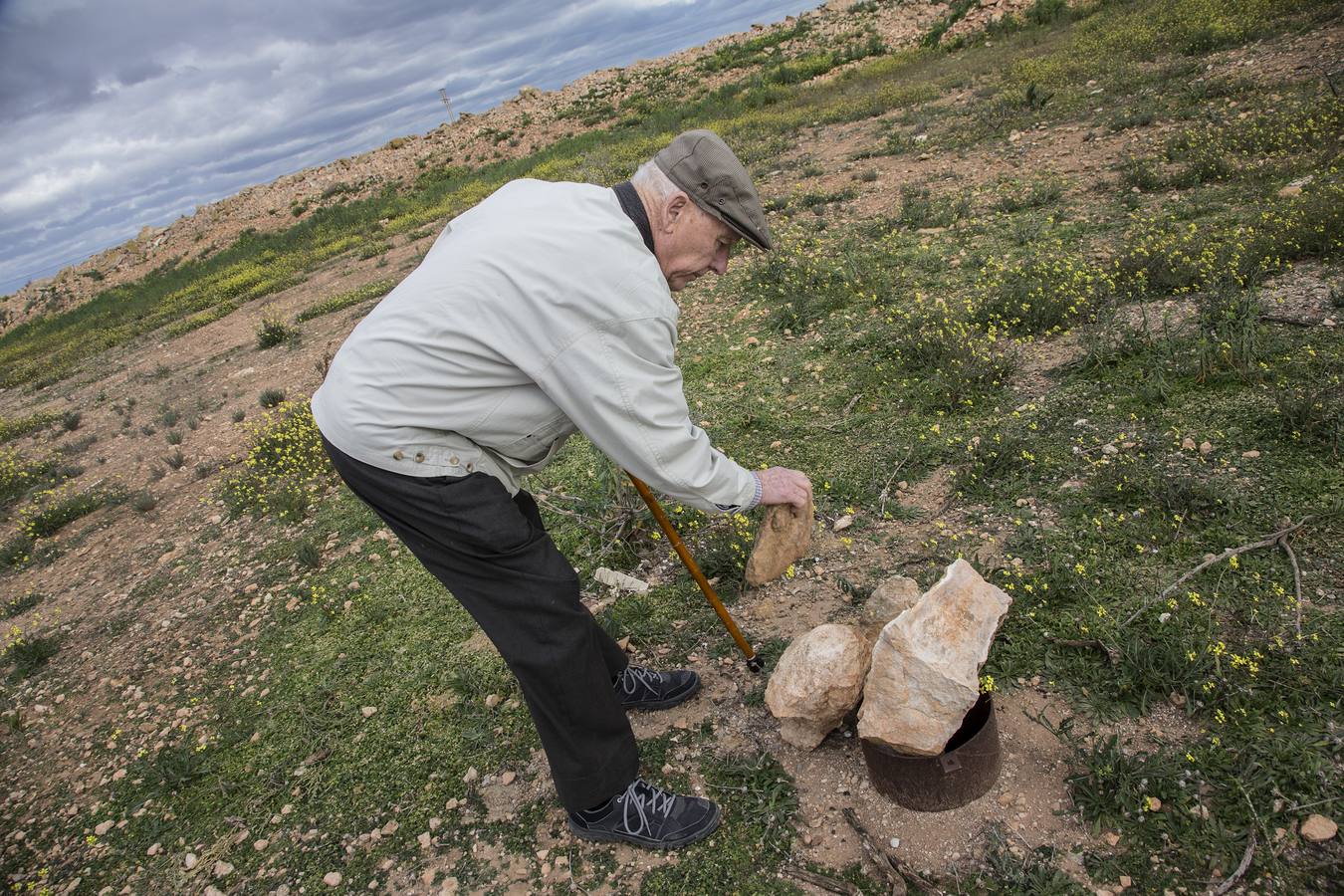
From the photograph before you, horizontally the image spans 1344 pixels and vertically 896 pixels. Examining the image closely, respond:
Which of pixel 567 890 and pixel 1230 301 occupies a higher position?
pixel 1230 301

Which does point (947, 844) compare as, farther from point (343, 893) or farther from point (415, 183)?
point (415, 183)

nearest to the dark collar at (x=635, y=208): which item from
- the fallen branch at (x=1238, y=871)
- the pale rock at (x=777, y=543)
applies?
the pale rock at (x=777, y=543)

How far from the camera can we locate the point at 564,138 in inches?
882

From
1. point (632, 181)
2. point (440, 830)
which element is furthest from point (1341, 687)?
point (440, 830)

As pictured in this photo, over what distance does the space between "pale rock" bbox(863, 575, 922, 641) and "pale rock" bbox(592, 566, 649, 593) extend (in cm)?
128

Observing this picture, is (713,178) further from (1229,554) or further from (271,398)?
(271,398)

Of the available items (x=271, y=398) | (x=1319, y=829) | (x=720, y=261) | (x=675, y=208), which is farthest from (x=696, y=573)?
(x=271, y=398)

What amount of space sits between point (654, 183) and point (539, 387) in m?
0.65

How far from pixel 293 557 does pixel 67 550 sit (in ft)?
9.72

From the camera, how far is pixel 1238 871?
192 cm

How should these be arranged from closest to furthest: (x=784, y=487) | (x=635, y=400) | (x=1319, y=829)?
(x=635, y=400) → (x=1319, y=829) → (x=784, y=487)

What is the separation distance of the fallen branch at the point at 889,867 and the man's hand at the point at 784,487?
105 cm

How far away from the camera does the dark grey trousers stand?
2023 millimetres

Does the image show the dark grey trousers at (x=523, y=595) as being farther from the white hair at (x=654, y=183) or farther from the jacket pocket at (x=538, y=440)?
the white hair at (x=654, y=183)
